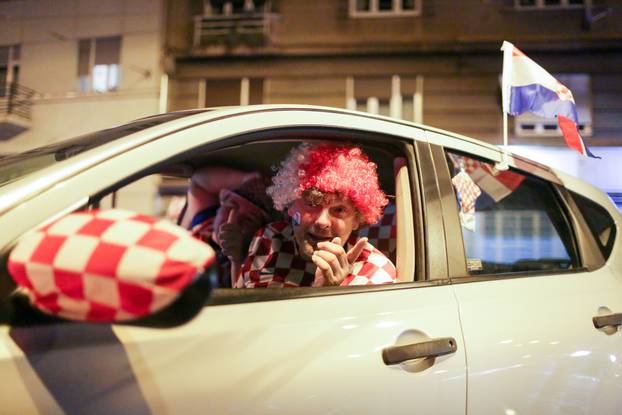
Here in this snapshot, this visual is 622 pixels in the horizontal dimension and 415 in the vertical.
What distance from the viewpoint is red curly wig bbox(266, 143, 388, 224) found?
1485 mm

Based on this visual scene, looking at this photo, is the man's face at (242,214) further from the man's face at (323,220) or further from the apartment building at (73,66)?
the apartment building at (73,66)

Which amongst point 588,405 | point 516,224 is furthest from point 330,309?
point 516,224

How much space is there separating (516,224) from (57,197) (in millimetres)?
7754

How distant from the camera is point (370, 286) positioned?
1175 millimetres

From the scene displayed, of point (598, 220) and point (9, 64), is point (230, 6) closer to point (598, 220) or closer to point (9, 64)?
point (9, 64)

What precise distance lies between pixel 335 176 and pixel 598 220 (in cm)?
119

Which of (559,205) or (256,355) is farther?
(559,205)

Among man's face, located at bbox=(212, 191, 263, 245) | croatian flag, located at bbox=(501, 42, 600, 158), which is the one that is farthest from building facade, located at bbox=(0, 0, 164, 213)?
croatian flag, located at bbox=(501, 42, 600, 158)

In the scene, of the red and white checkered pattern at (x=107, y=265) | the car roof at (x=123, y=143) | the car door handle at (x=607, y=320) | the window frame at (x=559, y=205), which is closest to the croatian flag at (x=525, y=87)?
the window frame at (x=559, y=205)

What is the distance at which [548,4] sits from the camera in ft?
28.0

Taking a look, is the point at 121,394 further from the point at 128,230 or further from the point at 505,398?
the point at 505,398

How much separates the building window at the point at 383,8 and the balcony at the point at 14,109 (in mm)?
5650

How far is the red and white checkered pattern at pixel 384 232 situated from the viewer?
1.89m

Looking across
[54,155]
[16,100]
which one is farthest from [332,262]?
[16,100]
